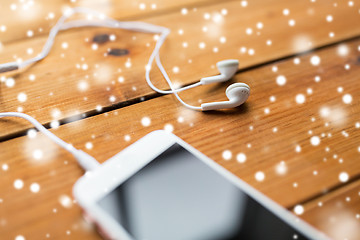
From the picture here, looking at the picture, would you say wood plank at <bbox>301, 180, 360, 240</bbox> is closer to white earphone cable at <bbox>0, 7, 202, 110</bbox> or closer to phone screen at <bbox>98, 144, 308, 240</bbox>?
phone screen at <bbox>98, 144, 308, 240</bbox>

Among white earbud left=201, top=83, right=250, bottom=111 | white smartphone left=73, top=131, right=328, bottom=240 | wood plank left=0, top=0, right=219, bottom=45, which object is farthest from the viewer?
wood plank left=0, top=0, right=219, bottom=45

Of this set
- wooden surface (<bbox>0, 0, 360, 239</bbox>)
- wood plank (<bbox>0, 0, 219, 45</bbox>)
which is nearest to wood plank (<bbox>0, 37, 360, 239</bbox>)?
wooden surface (<bbox>0, 0, 360, 239</bbox>)

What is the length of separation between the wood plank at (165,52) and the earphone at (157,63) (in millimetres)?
13

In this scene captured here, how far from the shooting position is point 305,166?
1.57ft

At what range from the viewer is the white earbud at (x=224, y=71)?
60 cm

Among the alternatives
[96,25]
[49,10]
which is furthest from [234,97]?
[49,10]

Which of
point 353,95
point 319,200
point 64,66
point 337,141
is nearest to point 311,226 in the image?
point 319,200

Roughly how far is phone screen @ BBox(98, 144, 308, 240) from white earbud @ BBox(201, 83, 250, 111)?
4.3 inches

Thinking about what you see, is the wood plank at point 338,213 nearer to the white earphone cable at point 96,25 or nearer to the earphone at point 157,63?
the earphone at point 157,63

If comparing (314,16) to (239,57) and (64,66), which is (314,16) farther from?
(64,66)

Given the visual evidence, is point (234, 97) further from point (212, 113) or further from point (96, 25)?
point (96, 25)

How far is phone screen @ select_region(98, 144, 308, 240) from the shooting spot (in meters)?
0.39

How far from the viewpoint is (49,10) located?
0.78m

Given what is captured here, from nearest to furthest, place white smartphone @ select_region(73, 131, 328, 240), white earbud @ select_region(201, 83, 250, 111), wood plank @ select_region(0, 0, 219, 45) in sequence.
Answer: white smartphone @ select_region(73, 131, 328, 240)
white earbud @ select_region(201, 83, 250, 111)
wood plank @ select_region(0, 0, 219, 45)
